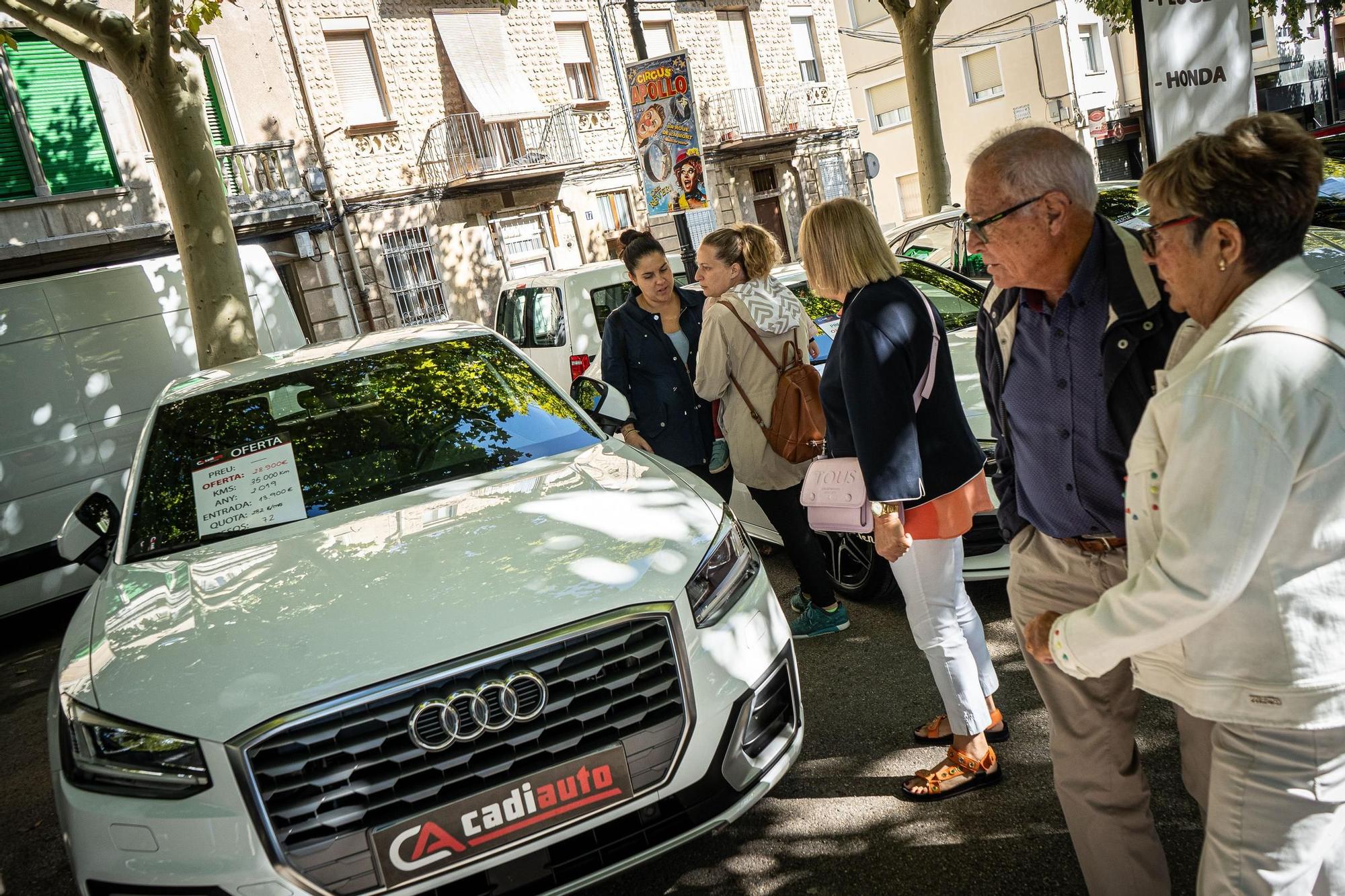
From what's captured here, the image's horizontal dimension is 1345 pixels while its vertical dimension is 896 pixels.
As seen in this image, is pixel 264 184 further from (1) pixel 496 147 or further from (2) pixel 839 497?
(2) pixel 839 497

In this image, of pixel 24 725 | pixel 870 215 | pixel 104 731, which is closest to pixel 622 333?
pixel 870 215

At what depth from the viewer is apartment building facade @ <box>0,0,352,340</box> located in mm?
14867

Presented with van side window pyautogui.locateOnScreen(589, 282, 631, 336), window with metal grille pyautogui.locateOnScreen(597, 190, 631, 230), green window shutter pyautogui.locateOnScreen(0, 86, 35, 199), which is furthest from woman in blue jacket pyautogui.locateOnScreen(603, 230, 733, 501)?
window with metal grille pyautogui.locateOnScreen(597, 190, 631, 230)

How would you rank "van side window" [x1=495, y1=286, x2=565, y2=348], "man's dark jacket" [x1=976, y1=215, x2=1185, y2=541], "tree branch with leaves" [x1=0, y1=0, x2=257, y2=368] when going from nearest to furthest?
"man's dark jacket" [x1=976, y1=215, x2=1185, y2=541] < "tree branch with leaves" [x1=0, y1=0, x2=257, y2=368] < "van side window" [x1=495, y1=286, x2=565, y2=348]

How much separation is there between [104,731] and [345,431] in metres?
1.52

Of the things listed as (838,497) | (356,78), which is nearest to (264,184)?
(356,78)

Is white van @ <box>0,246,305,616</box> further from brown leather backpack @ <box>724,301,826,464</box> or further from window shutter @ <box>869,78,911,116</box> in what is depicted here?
window shutter @ <box>869,78,911,116</box>

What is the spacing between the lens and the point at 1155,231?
5.66 ft

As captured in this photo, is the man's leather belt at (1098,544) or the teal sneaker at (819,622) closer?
the man's leather belt at (1098,544)

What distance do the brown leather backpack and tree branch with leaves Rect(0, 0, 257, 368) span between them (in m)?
4.99

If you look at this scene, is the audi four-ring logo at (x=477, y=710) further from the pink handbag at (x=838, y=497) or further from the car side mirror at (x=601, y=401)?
the car side mirror at (x=601, y=401)

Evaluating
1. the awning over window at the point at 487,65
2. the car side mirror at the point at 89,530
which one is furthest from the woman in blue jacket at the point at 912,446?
the awning over window at the point at 487,65

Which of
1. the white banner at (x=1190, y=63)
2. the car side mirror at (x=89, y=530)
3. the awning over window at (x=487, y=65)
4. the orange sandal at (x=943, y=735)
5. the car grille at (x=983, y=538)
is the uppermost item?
the awning over window at (x=487, y=65)

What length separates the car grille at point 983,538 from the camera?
4273 mm
